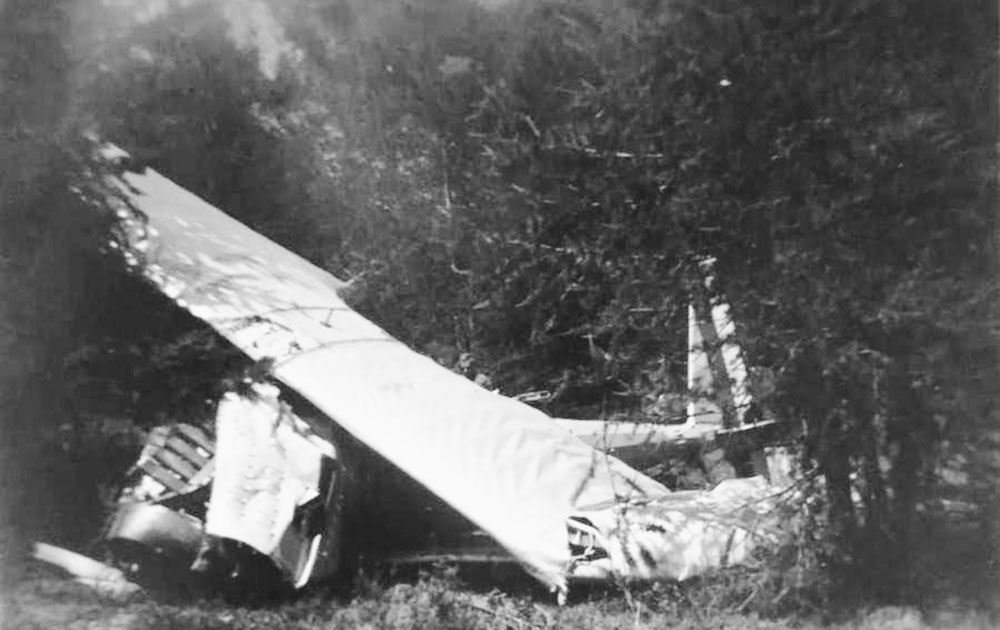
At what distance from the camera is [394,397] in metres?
6.58

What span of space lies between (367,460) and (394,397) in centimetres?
52

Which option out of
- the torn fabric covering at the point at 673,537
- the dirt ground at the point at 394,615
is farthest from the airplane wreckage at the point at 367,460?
the dirt ground at the point at 394,615

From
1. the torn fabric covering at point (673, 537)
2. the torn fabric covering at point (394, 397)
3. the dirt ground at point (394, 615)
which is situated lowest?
the dirt ground at point (394, 615)

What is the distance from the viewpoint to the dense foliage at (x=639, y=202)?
20.2 feet

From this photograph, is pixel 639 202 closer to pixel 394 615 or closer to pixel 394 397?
pixel 394 397

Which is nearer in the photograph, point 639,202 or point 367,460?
point 639,202

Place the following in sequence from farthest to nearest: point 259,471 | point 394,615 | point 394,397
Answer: point 394,397
point 259,471
point 394,615

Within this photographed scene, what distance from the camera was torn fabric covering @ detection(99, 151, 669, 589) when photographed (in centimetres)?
636

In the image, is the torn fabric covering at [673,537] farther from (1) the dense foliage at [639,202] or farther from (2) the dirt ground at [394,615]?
(1) the dense foliage at [639,202]

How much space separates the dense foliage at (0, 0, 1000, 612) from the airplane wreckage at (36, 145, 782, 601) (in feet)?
0.76

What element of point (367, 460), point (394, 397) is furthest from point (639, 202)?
point (367, 460)

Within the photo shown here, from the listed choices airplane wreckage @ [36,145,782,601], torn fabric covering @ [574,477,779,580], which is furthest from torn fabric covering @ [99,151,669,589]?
torn fabric covering @ [574,477,779,580]

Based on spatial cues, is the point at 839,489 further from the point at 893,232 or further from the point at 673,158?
the point at 673,158

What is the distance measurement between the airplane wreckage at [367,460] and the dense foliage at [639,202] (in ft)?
0.76
